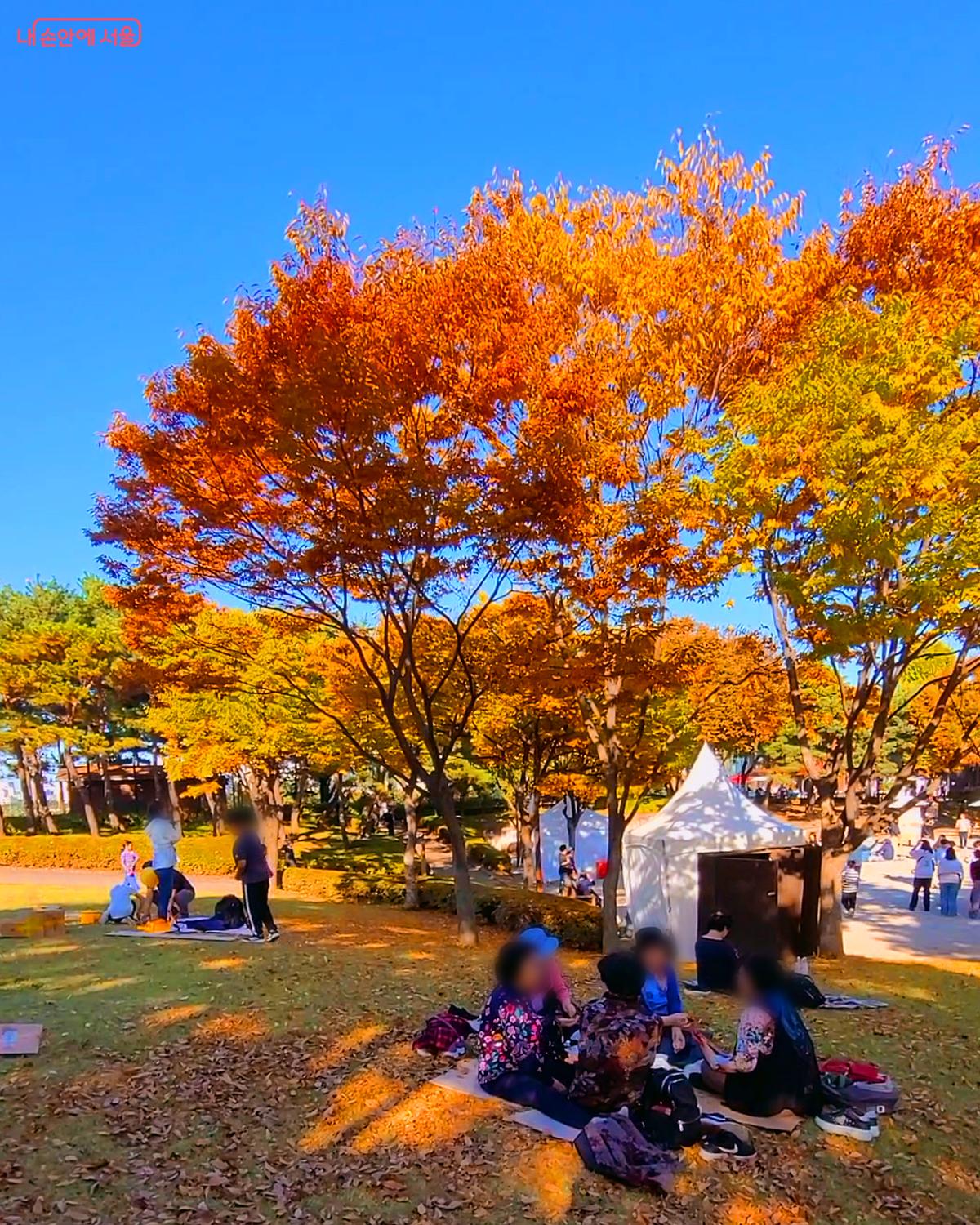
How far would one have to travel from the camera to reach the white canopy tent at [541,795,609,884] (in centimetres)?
2355

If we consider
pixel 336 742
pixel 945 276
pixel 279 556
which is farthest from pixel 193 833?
pixel 945 276

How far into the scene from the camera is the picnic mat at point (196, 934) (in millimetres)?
9746

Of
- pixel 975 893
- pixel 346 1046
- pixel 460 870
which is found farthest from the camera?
pixel 975 893

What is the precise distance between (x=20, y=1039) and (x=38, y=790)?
3527cm

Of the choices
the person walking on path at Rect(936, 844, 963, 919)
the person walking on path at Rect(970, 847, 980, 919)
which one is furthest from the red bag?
the person walking on path at Rect(970, 847, 980, 919)

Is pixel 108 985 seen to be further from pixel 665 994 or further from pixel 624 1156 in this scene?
pixel 624 1156

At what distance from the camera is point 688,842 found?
13000 mm

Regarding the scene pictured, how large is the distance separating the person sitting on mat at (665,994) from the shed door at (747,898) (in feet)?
18.8

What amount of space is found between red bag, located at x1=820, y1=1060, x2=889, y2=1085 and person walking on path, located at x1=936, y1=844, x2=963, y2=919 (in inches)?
558

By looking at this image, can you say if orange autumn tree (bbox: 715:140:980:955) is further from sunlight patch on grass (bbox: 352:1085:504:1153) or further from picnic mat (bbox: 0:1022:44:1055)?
picnic mat (bbox: 0:1022:44:1055)

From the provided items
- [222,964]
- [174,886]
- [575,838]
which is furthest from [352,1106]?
[575,838]

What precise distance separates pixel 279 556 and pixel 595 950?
26.0ft

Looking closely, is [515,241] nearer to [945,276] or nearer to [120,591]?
[945,276]

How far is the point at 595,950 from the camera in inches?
530
